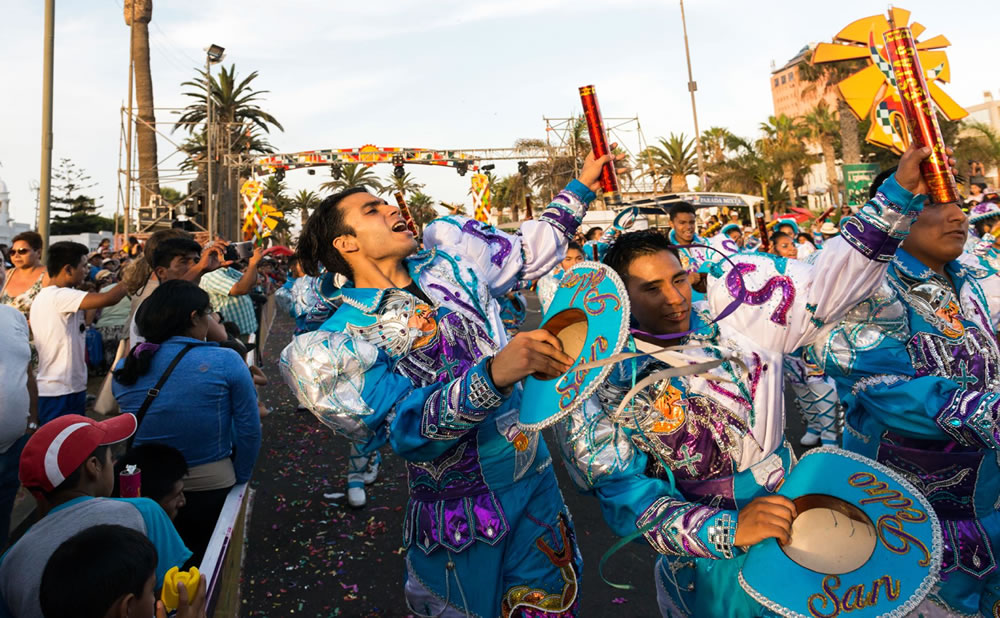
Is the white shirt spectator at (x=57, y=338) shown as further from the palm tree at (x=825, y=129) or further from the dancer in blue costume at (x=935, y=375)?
the palm tree at (x=825, y=129)

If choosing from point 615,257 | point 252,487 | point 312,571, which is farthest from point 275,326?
point 615,257

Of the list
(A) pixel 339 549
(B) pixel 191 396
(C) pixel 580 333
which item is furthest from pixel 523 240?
(A) pixel 339 549

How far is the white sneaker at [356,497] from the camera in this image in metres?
5.73

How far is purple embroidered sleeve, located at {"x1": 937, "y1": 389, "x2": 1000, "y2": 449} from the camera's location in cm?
229

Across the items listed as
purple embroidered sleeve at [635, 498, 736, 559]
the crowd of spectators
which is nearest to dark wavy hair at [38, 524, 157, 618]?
the crowd of spectators

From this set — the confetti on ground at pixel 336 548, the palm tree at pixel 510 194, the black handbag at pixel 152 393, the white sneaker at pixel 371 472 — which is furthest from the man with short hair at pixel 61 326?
the palm tree at pixel 510 194

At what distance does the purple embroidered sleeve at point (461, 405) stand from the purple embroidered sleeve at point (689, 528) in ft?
1.67

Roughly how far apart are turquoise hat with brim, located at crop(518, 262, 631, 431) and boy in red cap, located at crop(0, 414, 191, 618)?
58.3 inches

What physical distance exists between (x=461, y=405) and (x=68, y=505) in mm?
1449

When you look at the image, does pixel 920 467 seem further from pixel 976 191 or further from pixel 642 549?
pixel 976 191

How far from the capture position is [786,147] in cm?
4522

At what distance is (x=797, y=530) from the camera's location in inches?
66.7

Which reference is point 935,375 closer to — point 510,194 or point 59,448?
point 59,448

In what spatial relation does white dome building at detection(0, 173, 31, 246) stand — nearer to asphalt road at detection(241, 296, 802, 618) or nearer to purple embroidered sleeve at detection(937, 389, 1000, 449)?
asphalt road at detection(241, 296, 802, 618)
